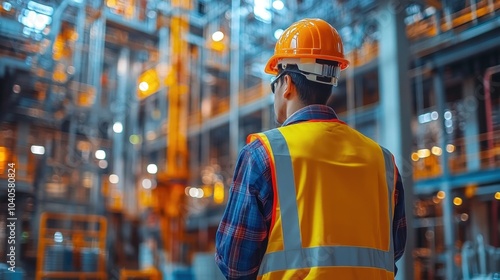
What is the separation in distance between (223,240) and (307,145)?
0.36 meters

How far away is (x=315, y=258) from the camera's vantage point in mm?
1520

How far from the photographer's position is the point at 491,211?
26.3ft

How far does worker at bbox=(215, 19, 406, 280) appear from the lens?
1.51 metres

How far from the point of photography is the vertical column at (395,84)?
7074 millimetres

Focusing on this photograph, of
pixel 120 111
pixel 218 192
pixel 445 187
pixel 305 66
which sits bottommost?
pixel 305 66

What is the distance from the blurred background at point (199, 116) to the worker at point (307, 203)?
183 centimetres

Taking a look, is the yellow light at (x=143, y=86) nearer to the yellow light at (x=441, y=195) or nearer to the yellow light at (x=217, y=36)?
the yellow light at (x=217, y=36)

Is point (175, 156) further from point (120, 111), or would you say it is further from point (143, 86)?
point (143, 86)

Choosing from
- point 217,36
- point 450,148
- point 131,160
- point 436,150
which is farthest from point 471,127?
point 131,160

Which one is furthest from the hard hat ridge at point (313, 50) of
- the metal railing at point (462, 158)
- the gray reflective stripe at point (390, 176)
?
the metal railing at point (462, 158)

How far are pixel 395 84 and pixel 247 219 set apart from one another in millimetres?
6156

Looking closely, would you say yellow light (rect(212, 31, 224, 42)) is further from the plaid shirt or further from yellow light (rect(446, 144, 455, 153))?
the plaid shirt

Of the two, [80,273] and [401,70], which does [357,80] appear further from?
[80,273]

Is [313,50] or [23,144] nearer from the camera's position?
[313,50]
